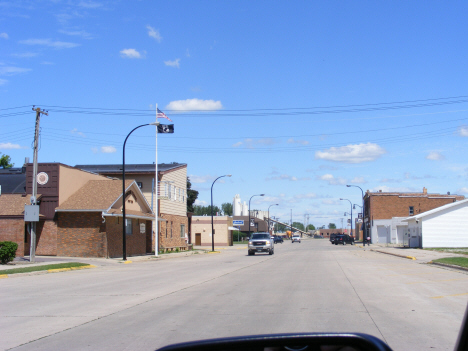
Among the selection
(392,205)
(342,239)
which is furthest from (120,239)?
(392,205)

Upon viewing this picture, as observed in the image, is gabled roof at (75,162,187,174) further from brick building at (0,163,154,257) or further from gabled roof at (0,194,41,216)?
gabled roof at (0,194,41,216)

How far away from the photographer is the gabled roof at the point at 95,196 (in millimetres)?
33188

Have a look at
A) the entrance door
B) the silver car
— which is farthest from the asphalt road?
the entrance door

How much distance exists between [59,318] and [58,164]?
82.1 feet

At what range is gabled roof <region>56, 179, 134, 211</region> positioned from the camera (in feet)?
109

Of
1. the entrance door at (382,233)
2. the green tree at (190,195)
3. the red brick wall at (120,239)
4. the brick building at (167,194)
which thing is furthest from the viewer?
the green tree at (190,195)

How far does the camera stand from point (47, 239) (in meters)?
33.1

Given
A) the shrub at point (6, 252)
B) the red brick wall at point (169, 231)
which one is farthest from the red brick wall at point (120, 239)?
the shrub at point (6, 252)

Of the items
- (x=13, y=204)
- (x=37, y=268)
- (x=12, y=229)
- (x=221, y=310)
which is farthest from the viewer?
(x=13, y=204)

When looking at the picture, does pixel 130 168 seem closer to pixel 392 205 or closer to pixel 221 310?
pixel 221 310

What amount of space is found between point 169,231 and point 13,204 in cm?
1796

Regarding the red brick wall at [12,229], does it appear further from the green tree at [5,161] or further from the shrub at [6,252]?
the green tree at [5,161]

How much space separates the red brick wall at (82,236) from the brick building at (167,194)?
34.7ft

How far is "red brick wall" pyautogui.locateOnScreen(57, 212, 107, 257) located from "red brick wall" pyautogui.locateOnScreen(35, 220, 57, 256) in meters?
0.32
